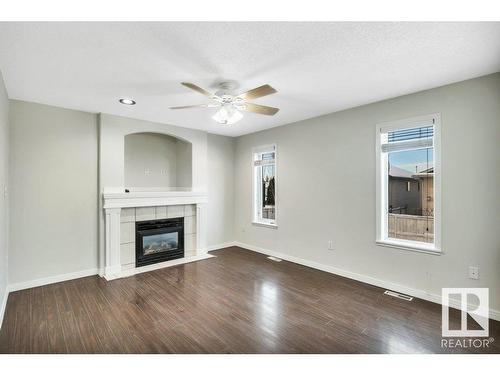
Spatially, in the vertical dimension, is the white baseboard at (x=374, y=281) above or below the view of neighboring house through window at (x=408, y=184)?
below

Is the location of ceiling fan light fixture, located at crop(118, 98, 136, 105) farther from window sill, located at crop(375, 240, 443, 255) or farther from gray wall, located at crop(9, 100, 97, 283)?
window sill, located at crop(375, 240, 443, 255)

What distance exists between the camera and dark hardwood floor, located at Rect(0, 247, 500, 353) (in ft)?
6.90

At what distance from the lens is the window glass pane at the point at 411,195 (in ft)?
10.2

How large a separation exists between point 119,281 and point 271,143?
3509 mm

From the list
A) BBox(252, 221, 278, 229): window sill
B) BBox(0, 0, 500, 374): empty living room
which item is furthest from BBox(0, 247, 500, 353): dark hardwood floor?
BBox(252, 221, 278, 229): window sill

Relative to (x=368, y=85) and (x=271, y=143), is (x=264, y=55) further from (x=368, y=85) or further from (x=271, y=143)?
(x=271, y=143)

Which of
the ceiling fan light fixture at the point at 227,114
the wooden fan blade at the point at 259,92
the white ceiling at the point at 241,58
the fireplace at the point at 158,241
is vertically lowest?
the fireplace at the point at 158,241

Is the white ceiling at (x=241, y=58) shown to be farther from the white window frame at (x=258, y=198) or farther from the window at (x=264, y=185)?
the window at (x=264, y=185)

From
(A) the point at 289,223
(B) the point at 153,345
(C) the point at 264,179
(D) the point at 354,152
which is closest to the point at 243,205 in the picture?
(C) the point at 264,179

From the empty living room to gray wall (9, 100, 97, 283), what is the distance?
22 millimetres

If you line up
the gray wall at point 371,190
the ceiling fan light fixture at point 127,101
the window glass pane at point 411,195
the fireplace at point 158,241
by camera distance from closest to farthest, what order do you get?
the gray wall at point 371,190, the window glass pane at point 411,195, the ceiling fan light fixture at point 127,101, the fireplace at point 158,241

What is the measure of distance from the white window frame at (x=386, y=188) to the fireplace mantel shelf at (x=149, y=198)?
318 centimetres

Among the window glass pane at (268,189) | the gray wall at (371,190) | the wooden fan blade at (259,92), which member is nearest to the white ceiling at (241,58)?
the wooden fan blade at (259,92)

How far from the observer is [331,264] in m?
3.96
